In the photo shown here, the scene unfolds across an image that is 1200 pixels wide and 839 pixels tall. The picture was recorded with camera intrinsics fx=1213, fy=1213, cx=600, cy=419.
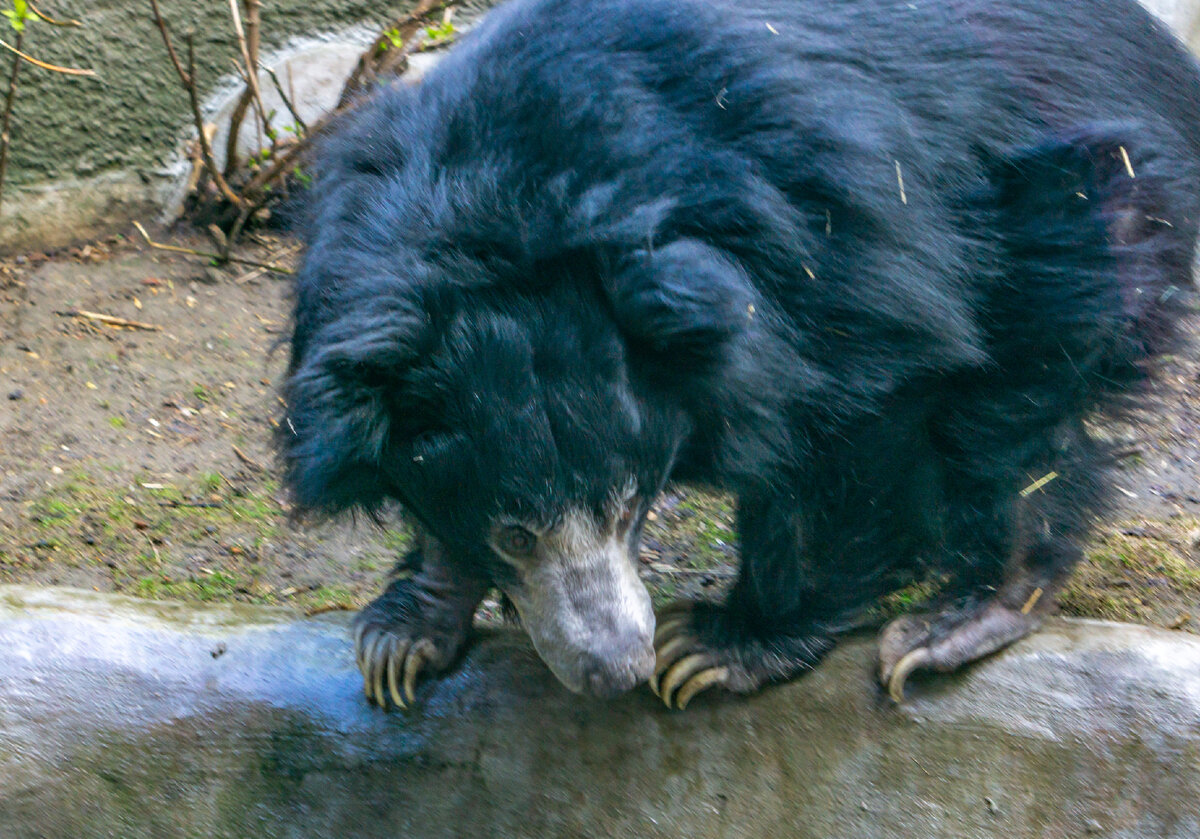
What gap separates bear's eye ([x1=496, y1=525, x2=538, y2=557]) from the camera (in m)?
2.05

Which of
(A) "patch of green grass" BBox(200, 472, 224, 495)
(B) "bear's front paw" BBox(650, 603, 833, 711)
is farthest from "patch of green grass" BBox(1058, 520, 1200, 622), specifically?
(A) "patch of green grass" BBox(200, 472, 224, 495)

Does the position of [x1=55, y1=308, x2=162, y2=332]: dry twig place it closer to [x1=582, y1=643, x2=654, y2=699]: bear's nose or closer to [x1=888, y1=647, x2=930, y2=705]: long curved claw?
[x1=582, y1=643, x2=654, y2=699]: bear's nose

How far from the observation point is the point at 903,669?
2.21 metres

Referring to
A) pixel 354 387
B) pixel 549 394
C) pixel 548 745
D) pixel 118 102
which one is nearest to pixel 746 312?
pixel 549 394

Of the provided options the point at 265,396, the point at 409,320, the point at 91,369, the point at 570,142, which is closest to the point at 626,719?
the point at 409,320

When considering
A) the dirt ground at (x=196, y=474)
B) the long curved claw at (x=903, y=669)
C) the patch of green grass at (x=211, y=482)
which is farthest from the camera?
the patch of green grass at (x=211, y=482)

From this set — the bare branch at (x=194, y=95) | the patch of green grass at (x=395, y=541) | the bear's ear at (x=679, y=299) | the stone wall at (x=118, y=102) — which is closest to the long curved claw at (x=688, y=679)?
the bear's ear at (x=679, y=299)

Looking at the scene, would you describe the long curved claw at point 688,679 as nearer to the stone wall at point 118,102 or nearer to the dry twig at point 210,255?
the dry twig at point 210,255

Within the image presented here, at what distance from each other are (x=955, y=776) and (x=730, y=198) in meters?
1.09

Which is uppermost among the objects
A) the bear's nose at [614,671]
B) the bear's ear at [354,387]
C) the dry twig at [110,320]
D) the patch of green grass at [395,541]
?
the bear's ear at [354,387]

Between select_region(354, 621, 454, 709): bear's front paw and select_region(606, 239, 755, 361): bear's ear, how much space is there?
753 mm

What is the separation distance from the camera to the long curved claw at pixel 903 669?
220 centimetres

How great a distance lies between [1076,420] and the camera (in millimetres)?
2502

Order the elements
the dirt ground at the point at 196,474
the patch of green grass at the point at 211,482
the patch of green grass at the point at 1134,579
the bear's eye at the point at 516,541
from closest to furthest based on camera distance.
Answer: the bear's eye at the point at 516,541 < the patch of green grass at the point at 1134,579 < the dirt ground at the point at 196,474 < the patch of green grass at the point at 211,482
